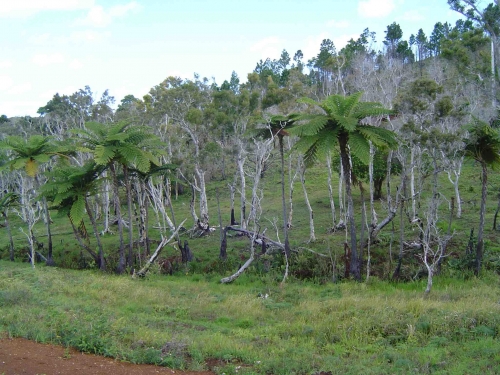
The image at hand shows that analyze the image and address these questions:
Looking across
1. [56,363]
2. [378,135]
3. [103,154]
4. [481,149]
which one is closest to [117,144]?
[103,154]

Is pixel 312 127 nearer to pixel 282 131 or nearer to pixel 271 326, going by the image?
pixel 282 131

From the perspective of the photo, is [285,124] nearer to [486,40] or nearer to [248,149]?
[248,149]

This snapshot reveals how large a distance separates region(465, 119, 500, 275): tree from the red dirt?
1204 cm

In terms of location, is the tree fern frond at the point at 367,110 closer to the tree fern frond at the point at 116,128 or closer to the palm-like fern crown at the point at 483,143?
the palm-like fern crown at the point at 483,143

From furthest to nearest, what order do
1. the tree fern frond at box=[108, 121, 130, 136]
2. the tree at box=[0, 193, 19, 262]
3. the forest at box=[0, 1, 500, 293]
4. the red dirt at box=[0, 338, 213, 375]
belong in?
the tree at box=[0, 193, 19, 262] < the tree fern frond at box=[108, 121, 130, 136] < the forest at box=[0, 1, 500, 293] < the red dirt at box=[0, 338, 213, 375]

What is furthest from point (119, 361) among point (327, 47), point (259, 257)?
point (327, 47)

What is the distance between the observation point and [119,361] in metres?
8.51

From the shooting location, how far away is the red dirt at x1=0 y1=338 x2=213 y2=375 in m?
7.69

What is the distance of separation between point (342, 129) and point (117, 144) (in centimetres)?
866

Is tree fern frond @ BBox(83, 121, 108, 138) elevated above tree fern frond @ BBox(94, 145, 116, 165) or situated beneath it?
elevated above

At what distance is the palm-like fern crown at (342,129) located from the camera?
15078 millimetres

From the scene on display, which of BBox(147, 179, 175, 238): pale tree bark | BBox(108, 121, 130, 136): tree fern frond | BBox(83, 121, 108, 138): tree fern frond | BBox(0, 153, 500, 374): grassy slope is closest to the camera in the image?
BBox(0, 153, 500, 374): grassy slope

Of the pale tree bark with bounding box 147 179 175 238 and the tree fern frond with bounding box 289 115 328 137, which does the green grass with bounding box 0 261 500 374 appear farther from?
the pale tree bark with bounding box 147 179 175 238

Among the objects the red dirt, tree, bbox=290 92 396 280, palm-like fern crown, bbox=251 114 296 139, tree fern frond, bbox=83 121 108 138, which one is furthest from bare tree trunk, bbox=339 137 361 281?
the red dirt
